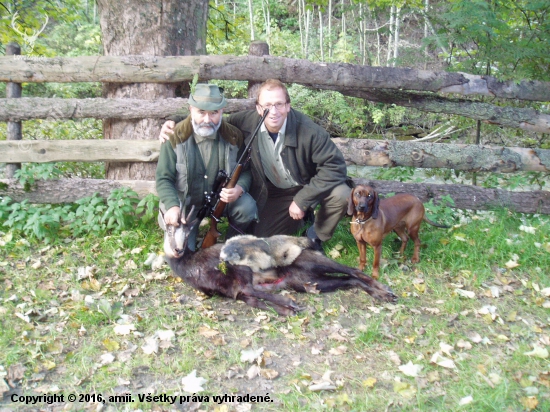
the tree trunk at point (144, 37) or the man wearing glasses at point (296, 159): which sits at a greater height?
the tree trunk at point (144, 37)

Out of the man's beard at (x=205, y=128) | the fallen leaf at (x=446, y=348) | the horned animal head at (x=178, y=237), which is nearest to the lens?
the fallen leaf at (x=446, y=348)

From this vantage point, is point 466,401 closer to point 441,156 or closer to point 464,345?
point 464,345

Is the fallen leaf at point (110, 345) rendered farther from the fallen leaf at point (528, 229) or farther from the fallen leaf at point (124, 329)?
the fallen leaf at point (528, 229)

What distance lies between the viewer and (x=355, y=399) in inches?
118

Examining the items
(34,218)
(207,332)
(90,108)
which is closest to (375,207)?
(207,332)

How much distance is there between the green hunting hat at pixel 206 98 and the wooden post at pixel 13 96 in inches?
92.8

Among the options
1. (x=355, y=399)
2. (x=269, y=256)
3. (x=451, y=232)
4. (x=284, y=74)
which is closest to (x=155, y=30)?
(x=284, y=74)

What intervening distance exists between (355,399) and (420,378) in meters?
0.52

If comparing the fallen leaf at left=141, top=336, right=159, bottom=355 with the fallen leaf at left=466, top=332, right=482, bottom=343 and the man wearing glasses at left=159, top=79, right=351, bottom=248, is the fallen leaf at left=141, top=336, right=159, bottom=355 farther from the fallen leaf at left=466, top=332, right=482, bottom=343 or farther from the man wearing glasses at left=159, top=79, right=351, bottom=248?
the fallen leaf at left=466, top=332, right=482, bottom=343

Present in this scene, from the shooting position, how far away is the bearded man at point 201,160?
4453 mm

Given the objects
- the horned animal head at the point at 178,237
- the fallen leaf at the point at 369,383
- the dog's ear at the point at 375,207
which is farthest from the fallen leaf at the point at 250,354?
the dog's ear at the point at 375,207

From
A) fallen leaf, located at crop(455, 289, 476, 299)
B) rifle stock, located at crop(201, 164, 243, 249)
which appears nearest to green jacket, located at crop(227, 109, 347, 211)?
rifle stock, located at crop(201, 164, 243, 249)

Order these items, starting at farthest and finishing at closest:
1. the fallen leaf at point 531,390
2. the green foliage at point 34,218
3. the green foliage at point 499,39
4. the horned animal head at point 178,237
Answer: the green foliage at point 499,39 → the green foliage at point 34,218 → the horned animal head at point 178,237 → the fallen leaf at point 531,390

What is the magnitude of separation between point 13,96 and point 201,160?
2.44m
